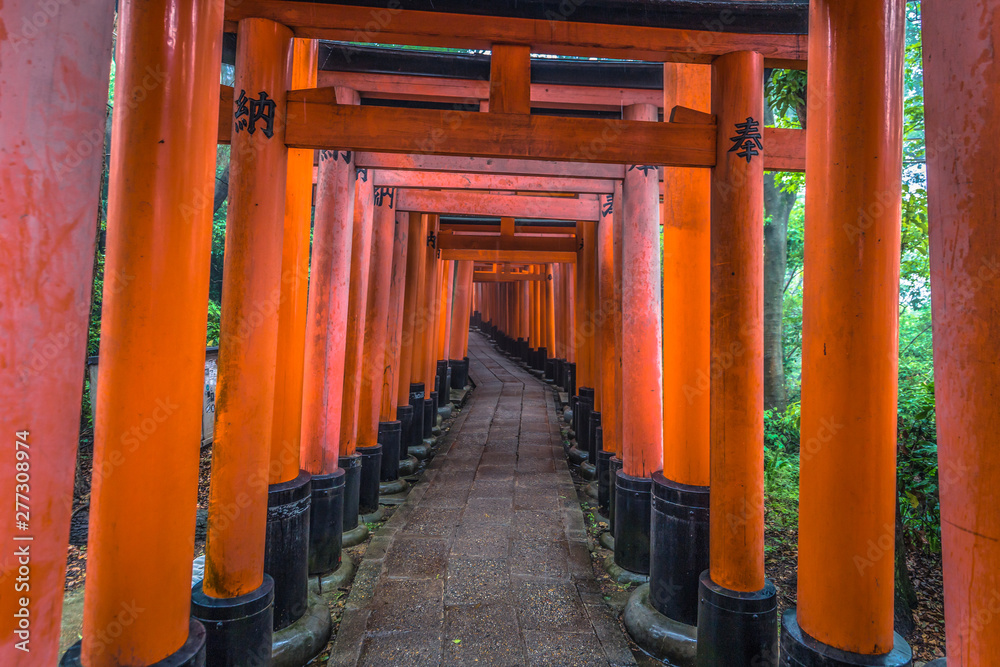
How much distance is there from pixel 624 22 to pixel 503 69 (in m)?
0.68

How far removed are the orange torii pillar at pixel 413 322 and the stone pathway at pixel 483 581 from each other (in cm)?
100

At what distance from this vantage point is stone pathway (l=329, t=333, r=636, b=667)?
314cm

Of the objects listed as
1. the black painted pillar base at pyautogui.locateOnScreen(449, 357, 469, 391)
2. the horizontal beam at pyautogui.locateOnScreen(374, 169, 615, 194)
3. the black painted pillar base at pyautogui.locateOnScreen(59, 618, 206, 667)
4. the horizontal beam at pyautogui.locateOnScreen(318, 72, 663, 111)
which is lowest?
the black painted pillar base at pyautogui.locateOnScreen(59, 618, 206, 667)

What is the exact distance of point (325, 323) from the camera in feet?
13.7

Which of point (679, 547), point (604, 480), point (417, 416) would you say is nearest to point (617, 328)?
point (604, 480)

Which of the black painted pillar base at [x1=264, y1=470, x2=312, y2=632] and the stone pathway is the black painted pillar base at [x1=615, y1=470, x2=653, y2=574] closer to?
the stone pathway

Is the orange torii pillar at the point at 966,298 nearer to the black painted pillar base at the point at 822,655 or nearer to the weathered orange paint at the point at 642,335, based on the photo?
the black painted pillar base at the point at 822,655

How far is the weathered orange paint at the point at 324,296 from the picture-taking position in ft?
13.5

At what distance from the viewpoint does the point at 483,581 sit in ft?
13.0

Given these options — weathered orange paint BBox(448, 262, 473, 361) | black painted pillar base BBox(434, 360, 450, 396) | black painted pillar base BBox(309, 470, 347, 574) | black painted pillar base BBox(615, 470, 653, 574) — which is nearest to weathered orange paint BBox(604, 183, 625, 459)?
black painted pillar base BBox(615, 470, 653, 574)

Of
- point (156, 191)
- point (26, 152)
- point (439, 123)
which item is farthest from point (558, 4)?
point (26, 152)

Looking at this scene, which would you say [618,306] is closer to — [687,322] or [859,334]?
[687,322]

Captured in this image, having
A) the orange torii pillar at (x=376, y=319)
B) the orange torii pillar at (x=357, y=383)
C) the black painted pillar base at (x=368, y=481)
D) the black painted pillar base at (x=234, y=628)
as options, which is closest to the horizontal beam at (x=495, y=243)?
the orange torii pillar at (x=376, y=319)

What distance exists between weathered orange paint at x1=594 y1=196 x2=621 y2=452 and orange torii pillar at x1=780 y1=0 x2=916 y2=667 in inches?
121
